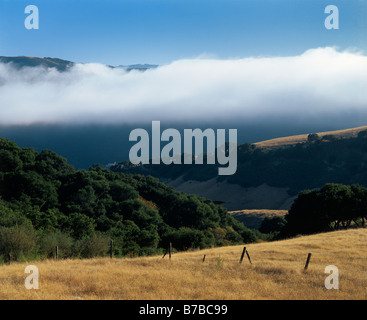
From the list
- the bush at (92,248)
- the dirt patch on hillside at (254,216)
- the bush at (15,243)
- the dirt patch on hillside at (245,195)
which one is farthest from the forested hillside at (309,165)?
the bush at (15,243)

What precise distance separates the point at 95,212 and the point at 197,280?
48.5 metres

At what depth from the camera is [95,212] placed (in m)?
66.9

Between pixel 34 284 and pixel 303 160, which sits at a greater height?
pixel 303 160

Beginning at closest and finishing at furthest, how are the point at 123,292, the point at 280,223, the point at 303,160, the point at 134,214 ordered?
the point at 123,292 < the point at 134,214 < the point at 280,223 < the point at 303,160

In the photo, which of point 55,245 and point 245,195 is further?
point 245,195

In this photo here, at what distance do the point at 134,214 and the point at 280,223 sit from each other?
4356 cm

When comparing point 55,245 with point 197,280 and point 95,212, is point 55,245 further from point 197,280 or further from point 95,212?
point 95,212

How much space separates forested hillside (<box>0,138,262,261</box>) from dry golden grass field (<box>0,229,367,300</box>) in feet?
39.7

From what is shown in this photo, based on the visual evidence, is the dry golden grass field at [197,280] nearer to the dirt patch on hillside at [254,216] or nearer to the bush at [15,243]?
the bush at [15,243]

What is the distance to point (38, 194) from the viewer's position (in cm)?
6500

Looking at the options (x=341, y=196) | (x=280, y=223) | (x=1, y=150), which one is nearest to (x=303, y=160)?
(x=280, y=223)

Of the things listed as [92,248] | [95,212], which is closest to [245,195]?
[95,212]

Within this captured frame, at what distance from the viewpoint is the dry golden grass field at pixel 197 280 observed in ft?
58.7
